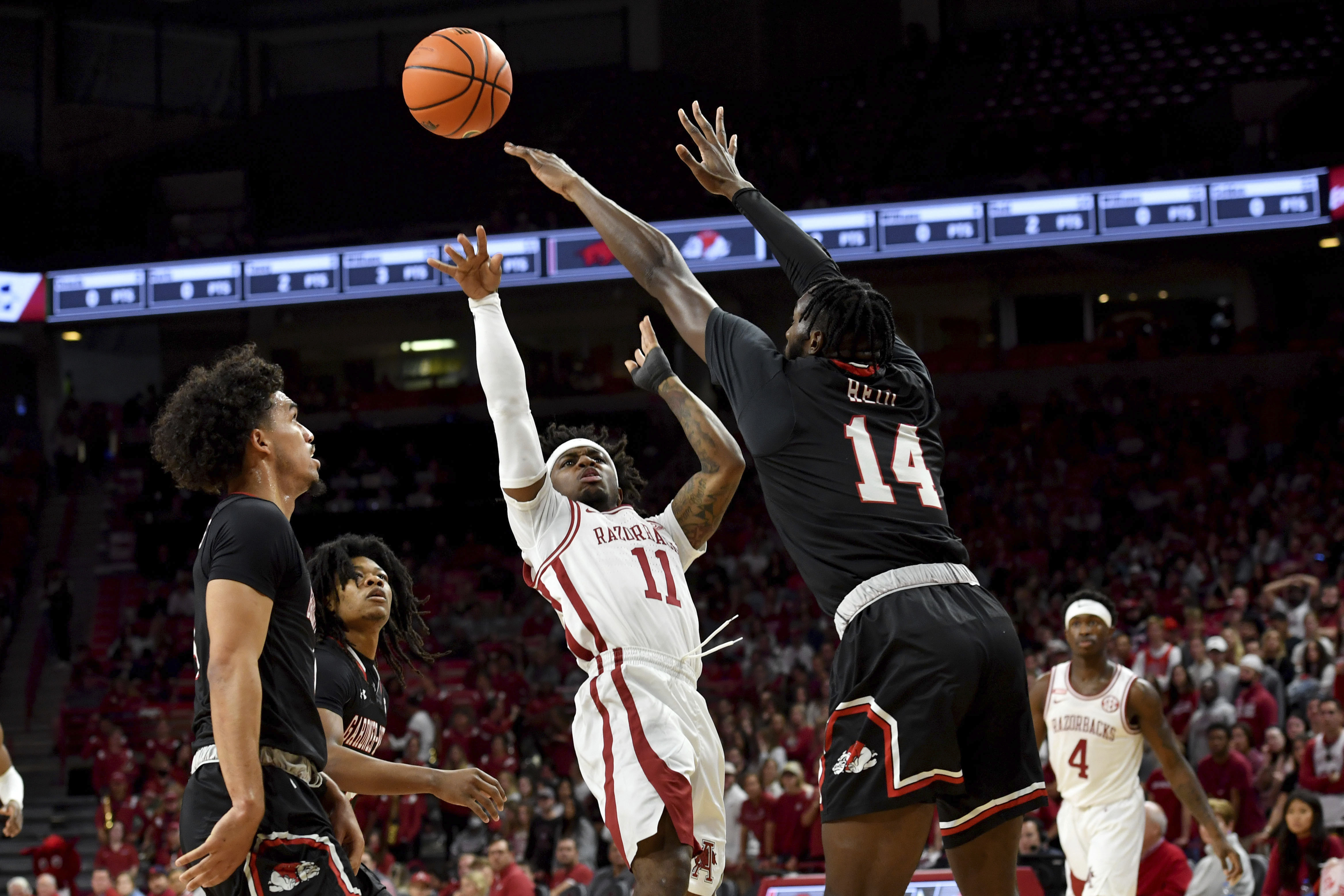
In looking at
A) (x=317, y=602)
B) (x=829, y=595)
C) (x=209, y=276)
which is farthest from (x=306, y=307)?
(x=829, y=595)

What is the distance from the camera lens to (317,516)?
2047 cm

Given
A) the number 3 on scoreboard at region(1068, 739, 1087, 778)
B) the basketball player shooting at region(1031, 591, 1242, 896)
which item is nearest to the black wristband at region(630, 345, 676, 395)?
the basketball player shooting at region(1031, 591, 1242, 896)

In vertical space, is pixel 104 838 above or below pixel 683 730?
below

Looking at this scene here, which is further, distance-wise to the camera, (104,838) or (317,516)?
(317,516)

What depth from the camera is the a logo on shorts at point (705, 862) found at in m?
4.25

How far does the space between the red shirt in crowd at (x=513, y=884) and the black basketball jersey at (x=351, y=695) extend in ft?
18.7

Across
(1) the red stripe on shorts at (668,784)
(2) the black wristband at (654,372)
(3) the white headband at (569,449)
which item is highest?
(2) the black wristband at (654,372)

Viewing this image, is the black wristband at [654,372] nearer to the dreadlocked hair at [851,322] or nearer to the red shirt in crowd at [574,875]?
the dreadlocked hair at [851,322]

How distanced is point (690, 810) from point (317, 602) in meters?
1.56

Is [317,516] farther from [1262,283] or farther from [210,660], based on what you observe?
[210,660]

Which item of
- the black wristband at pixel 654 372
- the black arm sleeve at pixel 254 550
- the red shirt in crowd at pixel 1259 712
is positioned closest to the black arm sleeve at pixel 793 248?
the black wristband at pixel 654 372

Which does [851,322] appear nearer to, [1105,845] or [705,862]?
[705,862]

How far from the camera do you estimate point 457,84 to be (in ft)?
19.0

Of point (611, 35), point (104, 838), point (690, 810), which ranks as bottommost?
point (104, 838)
